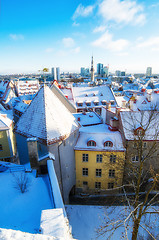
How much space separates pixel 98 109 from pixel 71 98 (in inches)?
361

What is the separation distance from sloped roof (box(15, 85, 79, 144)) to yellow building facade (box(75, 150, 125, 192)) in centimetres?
504

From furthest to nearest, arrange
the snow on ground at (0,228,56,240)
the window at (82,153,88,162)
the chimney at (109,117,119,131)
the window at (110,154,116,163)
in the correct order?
the chimney at (109,117,119,131) → the window at (82,153,88,162) → the window at (110,154,116,163) → the snow on ground at (0,228,56,240)

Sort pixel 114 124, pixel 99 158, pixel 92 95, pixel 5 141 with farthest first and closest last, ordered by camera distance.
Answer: pixel 92 95
pixel 5 141
pixel 114 124
pixel 99 158

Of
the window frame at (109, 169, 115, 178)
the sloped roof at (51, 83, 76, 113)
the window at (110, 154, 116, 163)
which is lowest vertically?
the window frame at (109, 169, 115, 178)

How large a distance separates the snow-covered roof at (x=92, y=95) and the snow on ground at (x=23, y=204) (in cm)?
3439

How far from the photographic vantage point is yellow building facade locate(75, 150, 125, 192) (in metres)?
19.6

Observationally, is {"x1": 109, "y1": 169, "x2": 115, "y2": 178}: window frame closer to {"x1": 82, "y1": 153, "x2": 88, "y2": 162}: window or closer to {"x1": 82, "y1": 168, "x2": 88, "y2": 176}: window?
{"x1": 82, "y1": 168, "x2": 88, "y2": 176}: window

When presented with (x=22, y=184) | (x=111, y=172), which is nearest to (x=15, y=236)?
(x=22, y=184)

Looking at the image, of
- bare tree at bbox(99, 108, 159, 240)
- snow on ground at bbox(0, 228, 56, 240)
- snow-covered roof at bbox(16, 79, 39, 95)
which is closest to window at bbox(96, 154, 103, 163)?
bare tree at bbox(99, 108, 159, 240)

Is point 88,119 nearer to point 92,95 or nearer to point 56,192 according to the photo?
point 92,95

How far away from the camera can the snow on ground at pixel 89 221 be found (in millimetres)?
13228

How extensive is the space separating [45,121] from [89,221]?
11587 millimetres

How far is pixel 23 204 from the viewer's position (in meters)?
8.37

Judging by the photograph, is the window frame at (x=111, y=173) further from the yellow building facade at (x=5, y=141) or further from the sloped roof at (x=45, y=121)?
the yellow building facade at (x=5, y=141)
